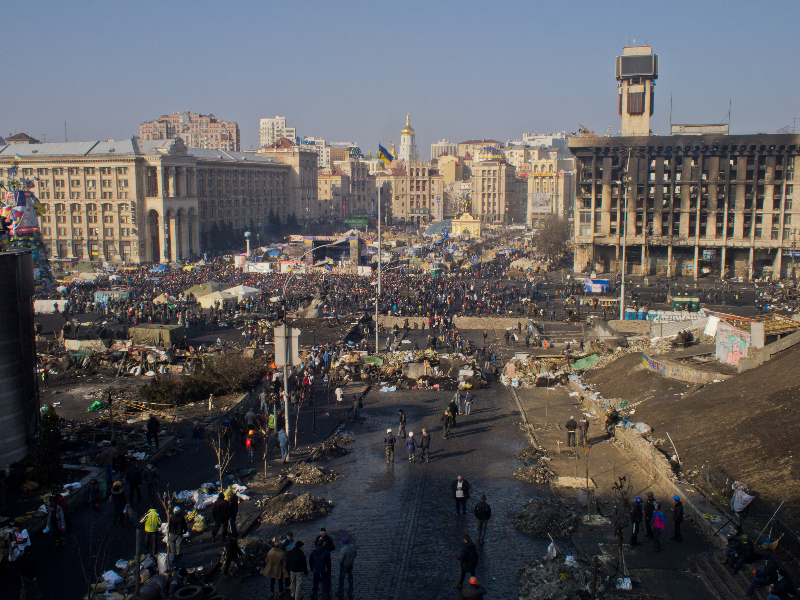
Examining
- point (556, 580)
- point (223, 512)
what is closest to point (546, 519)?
point (556, 580)

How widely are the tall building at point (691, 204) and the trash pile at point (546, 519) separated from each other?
49.6 metres

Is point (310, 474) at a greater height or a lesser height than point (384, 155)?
lesser

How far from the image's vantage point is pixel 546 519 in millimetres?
13039

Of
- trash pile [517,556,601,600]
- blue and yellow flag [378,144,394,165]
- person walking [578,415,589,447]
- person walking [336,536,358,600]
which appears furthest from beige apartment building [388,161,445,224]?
person walking [336,536,358,600]

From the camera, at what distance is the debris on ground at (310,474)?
15594 mm

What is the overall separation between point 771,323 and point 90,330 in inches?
1035

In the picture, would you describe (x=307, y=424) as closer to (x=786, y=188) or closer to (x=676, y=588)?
(x=676, y=588)

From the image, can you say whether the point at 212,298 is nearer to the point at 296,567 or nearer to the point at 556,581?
the point at 296,567

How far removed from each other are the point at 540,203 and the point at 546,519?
12364cm

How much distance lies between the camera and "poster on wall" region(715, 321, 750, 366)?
21.9m

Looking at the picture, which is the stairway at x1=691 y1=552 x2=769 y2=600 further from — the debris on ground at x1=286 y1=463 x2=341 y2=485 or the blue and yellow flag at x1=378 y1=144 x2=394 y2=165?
the blue and yellow flag at x1=378 y1=144 x2=394 y2=165

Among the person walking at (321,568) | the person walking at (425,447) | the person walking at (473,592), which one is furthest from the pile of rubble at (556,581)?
the person walking at (425,447)

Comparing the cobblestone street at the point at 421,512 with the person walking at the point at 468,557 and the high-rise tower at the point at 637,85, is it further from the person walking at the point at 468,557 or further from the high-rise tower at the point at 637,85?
the high-rise tower at the point at 637,85

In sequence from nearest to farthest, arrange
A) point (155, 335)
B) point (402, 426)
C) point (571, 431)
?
point (571, 431), point (402, 426), point (155, 335)
